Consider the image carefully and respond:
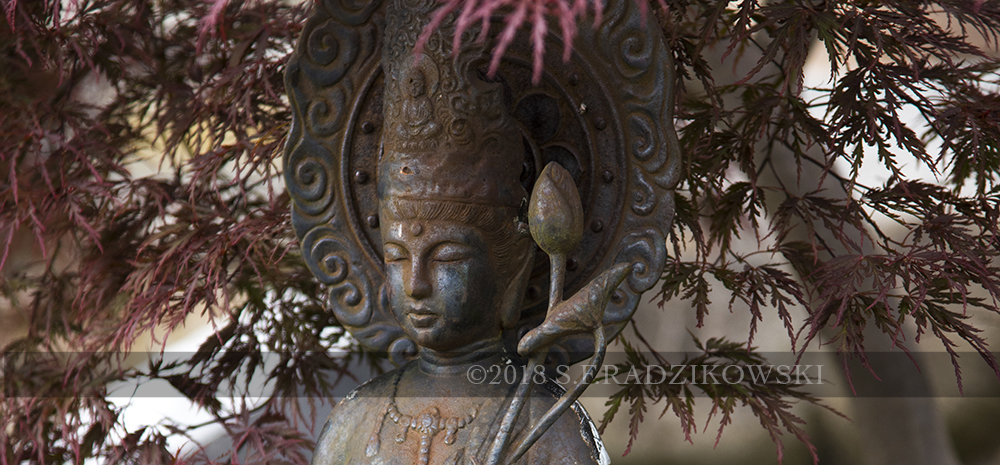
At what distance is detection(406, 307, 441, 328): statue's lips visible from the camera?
43.0 inches

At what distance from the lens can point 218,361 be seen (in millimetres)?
1689

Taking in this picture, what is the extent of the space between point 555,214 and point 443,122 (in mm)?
235

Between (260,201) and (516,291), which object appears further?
(260,201)

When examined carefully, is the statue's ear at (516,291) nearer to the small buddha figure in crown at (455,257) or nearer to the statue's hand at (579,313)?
the small buddha figure in crown at (455,257)

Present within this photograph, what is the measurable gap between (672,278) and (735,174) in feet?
2.69

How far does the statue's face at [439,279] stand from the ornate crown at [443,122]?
5cm

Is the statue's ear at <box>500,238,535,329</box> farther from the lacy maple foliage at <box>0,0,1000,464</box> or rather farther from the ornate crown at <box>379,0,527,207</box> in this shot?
the lacy maple foliage at <box>0,0,1000,464</box>

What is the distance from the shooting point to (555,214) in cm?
97

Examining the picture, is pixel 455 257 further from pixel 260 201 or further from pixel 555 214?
pixel 260 201

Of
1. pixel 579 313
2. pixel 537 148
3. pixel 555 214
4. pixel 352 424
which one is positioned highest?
pixel 537 148

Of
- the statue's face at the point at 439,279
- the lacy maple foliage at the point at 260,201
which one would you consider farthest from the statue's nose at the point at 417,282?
the lacy maple foliage at the point at 260,201

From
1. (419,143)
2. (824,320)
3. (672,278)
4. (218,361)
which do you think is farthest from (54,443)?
(824,320)
